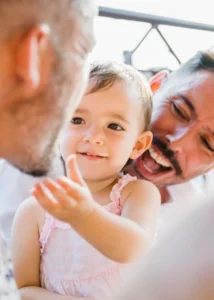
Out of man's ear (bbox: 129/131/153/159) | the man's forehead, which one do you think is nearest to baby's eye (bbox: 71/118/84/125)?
man's ear (bbox: 129/131/153/159)

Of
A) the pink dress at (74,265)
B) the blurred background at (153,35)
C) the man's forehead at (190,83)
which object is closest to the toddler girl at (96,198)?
the pink dress at (74,265)

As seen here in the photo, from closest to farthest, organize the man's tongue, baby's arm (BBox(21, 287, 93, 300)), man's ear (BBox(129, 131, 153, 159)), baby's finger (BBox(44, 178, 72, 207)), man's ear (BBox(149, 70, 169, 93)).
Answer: baby's finger (BBox(44, 178, 72, 207))
baby's arm (BBox(21, 287, 93, 300))
man's ear (BBox(129, 131, 153, 159))
the man's tongue
man's ear (BBox(149, 70, 169, 93))

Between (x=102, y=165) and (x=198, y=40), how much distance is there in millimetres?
1004

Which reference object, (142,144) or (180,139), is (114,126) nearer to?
(142,144)

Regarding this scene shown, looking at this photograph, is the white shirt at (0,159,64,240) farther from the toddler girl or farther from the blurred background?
the blurred background

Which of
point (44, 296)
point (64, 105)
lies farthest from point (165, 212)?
point (64, 105)

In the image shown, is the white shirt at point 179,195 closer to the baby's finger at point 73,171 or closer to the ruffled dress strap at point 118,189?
the ruffled dress strap at point 118,189

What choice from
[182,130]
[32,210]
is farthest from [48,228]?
[182,130]

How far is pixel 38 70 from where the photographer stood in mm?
641

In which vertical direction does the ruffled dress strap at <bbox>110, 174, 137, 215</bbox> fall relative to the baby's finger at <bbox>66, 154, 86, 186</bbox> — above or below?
below

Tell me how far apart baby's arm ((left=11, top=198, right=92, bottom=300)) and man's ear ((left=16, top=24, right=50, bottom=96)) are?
1.38 feet

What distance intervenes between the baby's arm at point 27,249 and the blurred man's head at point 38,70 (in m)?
0.28

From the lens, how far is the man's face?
3.92 ft

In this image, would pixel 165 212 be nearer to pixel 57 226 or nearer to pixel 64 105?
pixel 57 226
